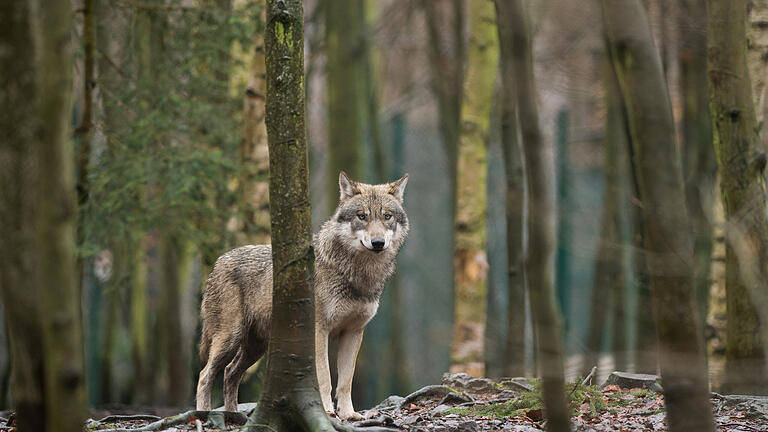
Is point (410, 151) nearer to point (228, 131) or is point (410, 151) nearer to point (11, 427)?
point (228, 131)

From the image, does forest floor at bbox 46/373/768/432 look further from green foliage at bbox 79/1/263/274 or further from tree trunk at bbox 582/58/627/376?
tree trunk at bbox 582/58/627/376

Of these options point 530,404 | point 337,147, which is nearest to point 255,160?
point 337,147

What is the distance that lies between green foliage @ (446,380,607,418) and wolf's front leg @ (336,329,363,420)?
2.79 feet

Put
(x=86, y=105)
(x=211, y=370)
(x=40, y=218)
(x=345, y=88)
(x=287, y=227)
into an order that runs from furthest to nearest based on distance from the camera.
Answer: (x=345, y=88) < (x=86, y=105) < (x=211, y=370) < (x=287, y=227) < (x=40, y=218)

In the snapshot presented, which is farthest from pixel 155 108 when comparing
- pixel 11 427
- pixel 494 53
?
pixel 11 427

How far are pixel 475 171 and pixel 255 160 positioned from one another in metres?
3.02

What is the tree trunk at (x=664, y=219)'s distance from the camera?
3518 millimetres

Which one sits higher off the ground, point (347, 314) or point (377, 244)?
point (377, 244)

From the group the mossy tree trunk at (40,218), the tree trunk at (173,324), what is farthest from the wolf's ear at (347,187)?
the tree trunk at (173,324)

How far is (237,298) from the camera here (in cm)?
677

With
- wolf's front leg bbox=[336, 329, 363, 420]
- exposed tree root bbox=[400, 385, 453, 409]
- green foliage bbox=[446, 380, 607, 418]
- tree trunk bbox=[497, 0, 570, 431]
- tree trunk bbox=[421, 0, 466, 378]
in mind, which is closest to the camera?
tree trunk bbox=[497, 0, 570, 431]

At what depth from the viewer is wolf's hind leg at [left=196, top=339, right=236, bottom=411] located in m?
6.64

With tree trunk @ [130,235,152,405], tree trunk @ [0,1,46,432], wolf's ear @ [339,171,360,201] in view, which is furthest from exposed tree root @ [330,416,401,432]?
tree trunk @ [130,235,152,405]

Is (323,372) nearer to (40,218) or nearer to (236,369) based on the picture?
(236,369)
